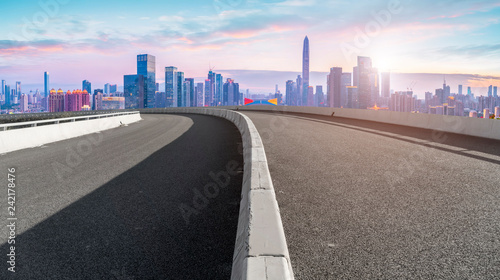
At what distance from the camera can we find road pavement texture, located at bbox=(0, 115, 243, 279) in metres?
3.50

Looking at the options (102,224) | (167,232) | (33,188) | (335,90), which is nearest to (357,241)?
(167,232)

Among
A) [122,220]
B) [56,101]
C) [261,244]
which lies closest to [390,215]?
[261,244]

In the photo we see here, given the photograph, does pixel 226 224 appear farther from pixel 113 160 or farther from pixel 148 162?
pixel 113 160

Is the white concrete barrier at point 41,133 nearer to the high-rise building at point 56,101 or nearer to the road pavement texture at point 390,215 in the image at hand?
the road pavement texture at point 390,215

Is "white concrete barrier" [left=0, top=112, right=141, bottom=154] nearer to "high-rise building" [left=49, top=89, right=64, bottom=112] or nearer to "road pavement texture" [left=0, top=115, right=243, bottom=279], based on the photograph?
"road pavement texture" [left=0, top=115, right=243, bottom=279]

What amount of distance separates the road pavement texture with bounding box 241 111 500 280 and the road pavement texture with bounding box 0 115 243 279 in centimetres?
99

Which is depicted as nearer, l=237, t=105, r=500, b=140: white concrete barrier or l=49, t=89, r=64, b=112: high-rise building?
l=237, t=105, r=500, b=140: white concrete barrier

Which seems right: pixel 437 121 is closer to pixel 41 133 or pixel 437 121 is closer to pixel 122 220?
pixel 122 220

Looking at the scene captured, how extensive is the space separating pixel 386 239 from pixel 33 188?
6465 millimetres

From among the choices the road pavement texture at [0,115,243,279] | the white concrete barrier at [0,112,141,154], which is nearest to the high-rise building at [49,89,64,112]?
the white concrete barrier at [0,112,141,154]

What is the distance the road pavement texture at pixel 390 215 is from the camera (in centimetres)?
334

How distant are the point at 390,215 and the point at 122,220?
384cm

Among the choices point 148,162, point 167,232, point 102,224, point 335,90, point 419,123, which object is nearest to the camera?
A: point 167,232

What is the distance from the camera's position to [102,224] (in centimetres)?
471
